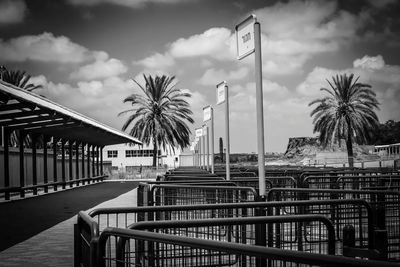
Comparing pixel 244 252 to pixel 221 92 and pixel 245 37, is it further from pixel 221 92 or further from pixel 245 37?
pixel 221 92

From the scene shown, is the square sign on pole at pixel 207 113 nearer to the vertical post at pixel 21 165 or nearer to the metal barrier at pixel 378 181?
the metal barrier at pixel 378 181

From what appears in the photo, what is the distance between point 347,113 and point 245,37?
38.1 metres

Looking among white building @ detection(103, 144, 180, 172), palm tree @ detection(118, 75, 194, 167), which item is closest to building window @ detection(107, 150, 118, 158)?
white building @ detection(103, 144, 180, 172)

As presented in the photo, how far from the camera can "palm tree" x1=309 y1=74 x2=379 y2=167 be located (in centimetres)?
4272

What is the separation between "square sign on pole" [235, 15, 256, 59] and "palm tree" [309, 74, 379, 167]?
3746 cm

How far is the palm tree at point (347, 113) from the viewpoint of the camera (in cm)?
4272

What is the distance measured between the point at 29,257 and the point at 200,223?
5.23m

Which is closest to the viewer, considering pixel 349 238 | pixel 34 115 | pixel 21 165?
pixel 349 238

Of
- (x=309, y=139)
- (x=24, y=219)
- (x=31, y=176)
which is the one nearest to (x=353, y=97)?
(x=31, y=176)

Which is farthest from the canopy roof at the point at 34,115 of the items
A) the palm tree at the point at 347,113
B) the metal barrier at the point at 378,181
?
the palm tree at the point at 347,113

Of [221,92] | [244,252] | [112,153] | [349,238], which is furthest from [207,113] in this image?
[112,153]

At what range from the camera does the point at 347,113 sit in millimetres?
43188

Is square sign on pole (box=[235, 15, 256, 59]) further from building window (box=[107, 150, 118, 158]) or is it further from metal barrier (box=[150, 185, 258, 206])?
building window (box=[107, 150, 118, 158])

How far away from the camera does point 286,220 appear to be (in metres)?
3.78
